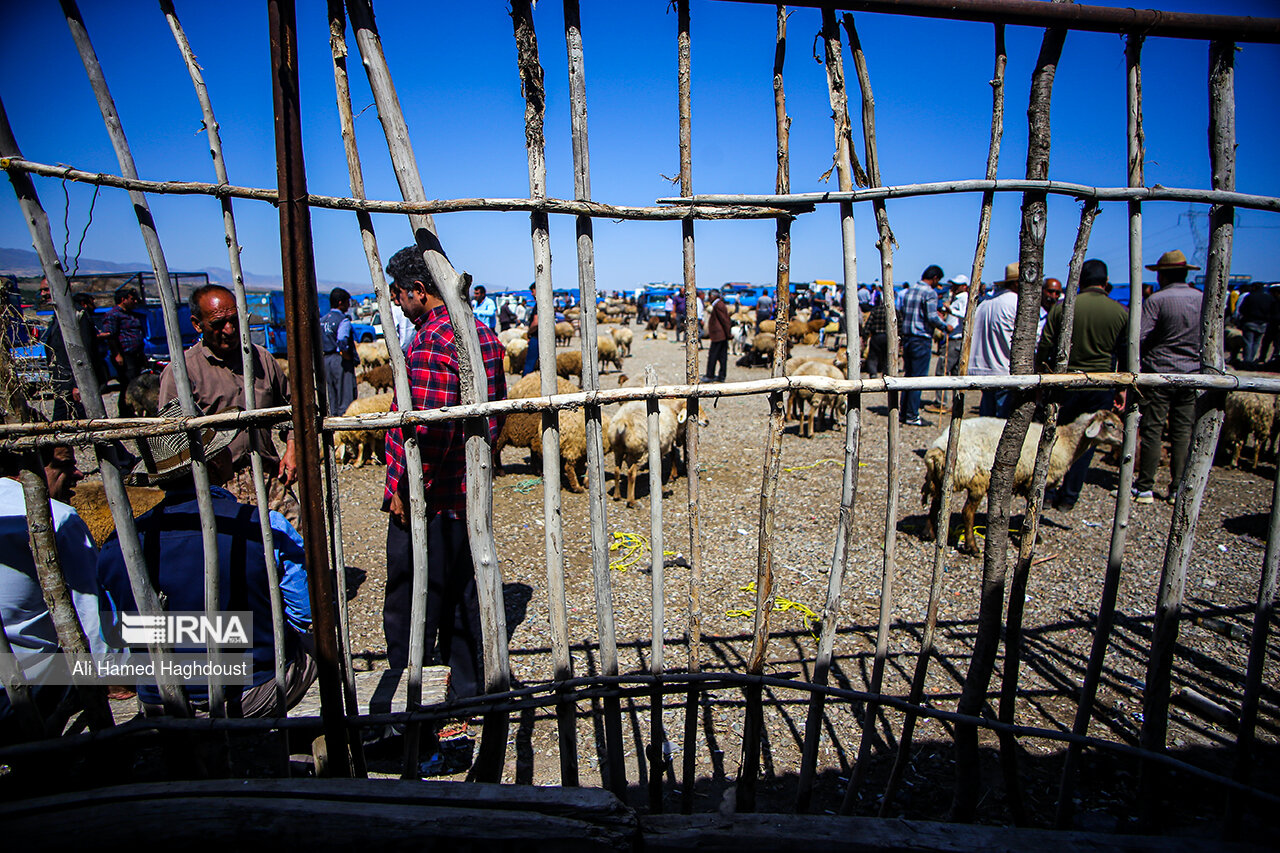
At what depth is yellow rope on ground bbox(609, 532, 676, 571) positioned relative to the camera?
5.32 m

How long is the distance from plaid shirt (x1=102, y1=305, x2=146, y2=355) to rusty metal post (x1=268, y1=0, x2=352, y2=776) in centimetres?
842

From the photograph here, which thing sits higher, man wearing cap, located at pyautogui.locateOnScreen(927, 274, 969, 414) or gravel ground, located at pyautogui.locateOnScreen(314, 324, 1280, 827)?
man wearing cap, located at pyautogui.locateOnScreen(927, 274, 969, 414)

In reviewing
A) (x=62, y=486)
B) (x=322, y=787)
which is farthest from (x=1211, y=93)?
(x=62, y=486)

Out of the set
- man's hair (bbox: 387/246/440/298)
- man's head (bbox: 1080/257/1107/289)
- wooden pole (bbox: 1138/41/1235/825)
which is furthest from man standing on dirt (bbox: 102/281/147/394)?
man's head (bbox: 1080/257/1107/289)

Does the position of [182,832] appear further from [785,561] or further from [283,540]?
[785,561]

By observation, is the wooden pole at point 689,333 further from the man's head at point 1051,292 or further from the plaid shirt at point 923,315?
the plaid shirt at point 923,315

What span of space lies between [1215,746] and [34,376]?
18.3 ft

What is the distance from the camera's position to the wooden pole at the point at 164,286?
1753mm

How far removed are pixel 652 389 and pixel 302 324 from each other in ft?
3.49

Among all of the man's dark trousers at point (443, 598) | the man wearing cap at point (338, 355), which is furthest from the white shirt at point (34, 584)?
the man wearing cap at point (338, 355)

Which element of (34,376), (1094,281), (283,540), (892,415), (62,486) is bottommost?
(283,540)

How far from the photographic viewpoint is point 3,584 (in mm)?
2133

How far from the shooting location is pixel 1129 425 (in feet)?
6.67

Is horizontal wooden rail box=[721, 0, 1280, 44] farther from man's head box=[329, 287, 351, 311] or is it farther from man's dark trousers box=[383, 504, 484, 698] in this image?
man's head box=[329, 287, 351, 311]
